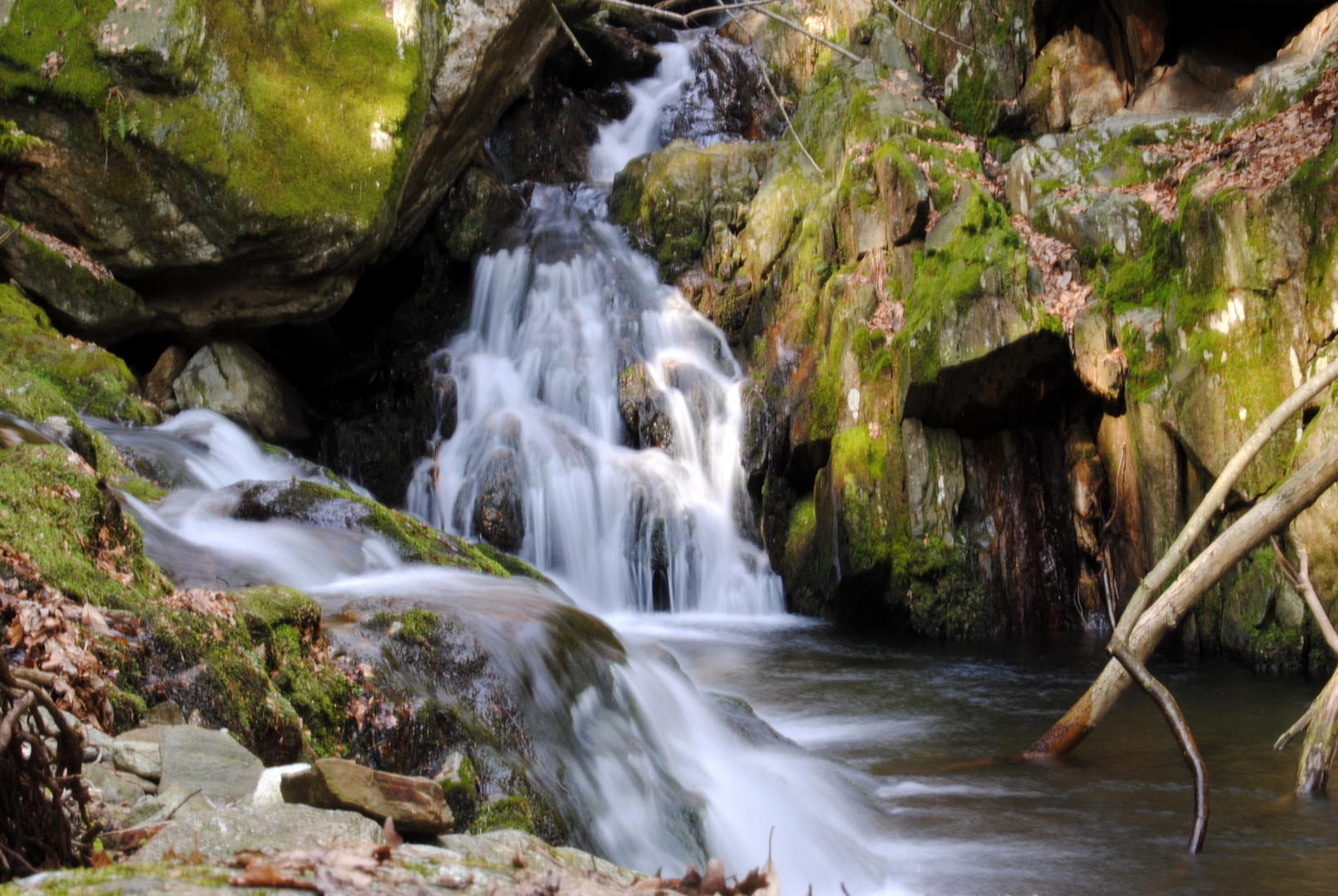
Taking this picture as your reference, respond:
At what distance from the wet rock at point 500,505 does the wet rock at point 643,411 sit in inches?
72.9

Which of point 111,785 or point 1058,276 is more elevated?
point 1058,276

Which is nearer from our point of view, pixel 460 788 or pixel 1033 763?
pixel 460 788

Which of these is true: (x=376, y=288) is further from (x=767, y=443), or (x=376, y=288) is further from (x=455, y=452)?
(x=767, y=443)

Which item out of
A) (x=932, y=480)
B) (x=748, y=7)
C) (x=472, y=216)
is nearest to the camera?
(x=748, y=7)

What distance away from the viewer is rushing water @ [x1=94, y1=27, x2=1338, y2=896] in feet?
14.6

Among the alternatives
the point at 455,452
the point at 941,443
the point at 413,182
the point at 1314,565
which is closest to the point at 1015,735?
the point at 1314,565

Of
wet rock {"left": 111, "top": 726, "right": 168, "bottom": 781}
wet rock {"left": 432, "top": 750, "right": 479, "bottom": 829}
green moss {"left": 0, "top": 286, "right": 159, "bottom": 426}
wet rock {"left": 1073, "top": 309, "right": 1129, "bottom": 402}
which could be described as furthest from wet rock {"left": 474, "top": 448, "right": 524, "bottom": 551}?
wet rock {"left": 111, "top": 726, "right": 168, "bottom": 781}

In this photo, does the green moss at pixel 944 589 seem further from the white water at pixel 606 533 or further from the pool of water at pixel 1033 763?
the white water at pixel 606 533

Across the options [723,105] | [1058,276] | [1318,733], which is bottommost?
[1318,733]

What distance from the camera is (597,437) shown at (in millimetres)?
12680

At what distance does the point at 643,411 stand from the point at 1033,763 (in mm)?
7767

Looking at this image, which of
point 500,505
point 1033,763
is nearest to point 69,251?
point 500,505

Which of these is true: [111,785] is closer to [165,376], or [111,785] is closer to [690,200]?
[165,376]

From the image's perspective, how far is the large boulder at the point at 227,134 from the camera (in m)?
9.09
